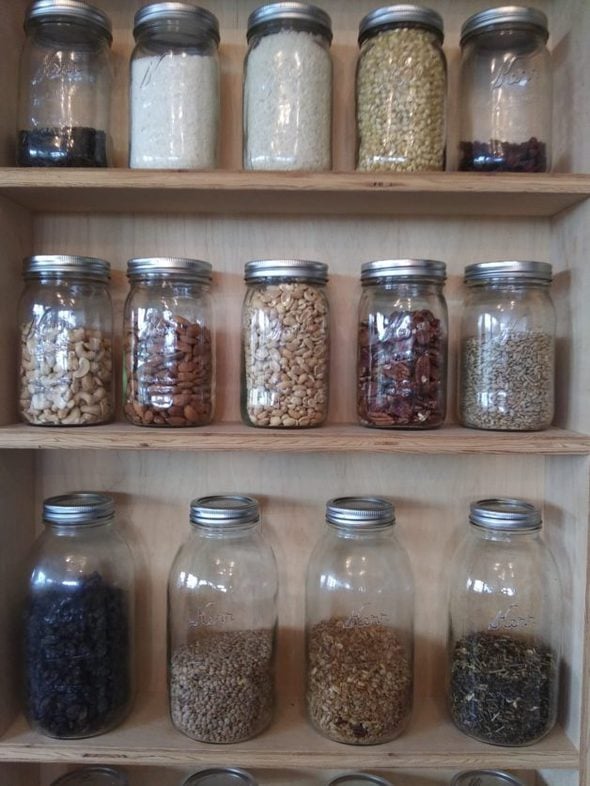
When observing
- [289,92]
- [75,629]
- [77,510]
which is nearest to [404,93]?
[289,92]

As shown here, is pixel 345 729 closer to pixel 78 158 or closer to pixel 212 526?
pixel 212 526

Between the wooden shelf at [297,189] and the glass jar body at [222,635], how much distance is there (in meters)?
0.50

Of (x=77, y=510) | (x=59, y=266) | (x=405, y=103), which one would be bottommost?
(x=77, y=510)

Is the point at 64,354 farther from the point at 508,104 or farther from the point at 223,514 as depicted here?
the point at 508,104

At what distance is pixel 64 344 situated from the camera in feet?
3.34

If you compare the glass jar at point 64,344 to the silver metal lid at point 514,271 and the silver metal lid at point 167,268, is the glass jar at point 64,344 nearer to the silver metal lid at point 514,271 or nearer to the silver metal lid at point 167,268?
the silver metal lid at point 167,268

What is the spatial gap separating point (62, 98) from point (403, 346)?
0.63 metres

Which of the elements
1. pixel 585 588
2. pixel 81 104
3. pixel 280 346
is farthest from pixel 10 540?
pixel 585 588

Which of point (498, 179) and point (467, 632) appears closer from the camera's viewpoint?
point (498, 179)

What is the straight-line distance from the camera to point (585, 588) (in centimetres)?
99

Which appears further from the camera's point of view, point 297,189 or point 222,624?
point 222,624

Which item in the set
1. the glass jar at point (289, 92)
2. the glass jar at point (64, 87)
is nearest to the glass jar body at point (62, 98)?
the glass jar at point (64, 87)

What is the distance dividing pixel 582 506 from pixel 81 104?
957mm

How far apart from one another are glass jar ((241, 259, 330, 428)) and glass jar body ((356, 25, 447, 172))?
0.19 metres
